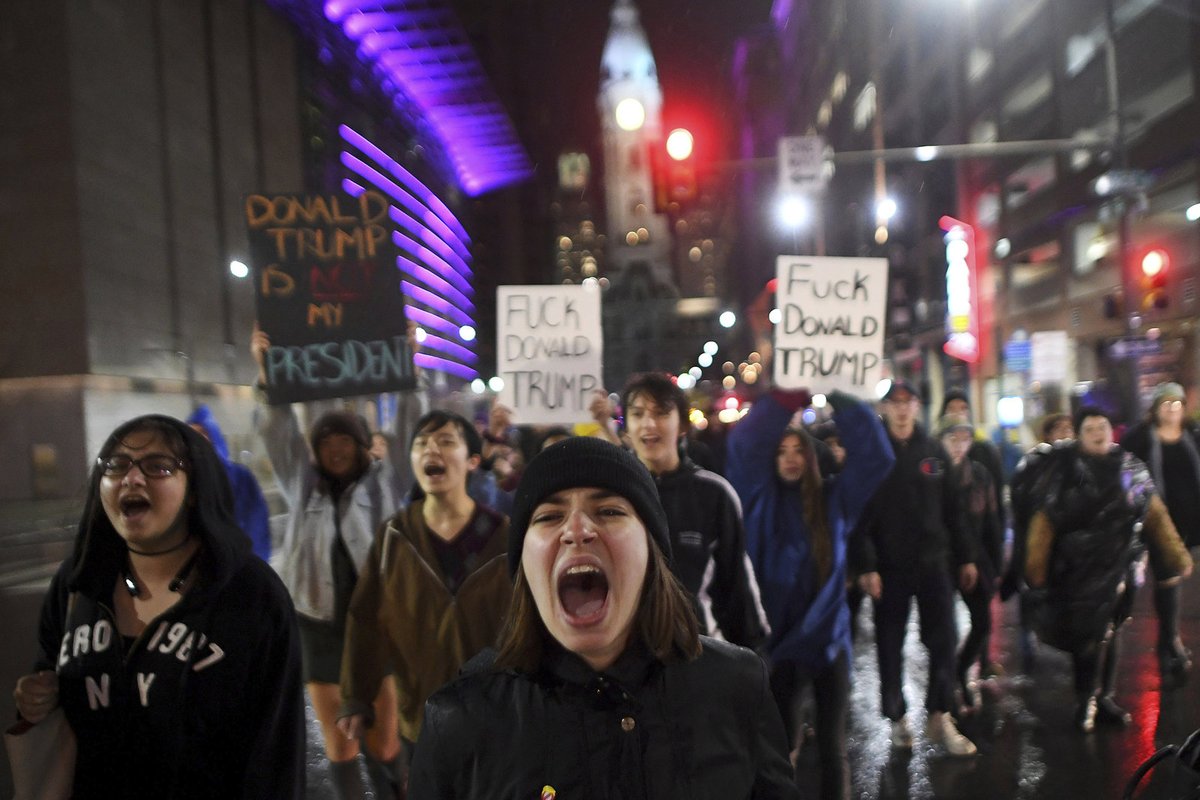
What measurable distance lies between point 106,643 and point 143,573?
8.3 inches

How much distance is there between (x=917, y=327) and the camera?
1465 inches

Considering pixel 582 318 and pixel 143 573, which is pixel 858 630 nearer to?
pixel 582 318

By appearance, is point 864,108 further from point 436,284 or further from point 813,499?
point 436,284

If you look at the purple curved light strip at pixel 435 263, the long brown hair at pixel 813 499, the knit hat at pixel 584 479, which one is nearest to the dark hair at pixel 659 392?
the long brown hair at pixel 813 499

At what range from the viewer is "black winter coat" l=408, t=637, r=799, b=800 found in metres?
1.74

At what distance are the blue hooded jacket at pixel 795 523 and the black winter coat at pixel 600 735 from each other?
8.56 ft

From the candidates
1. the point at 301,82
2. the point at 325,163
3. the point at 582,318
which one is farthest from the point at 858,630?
the point at 325,163

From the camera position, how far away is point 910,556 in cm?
588

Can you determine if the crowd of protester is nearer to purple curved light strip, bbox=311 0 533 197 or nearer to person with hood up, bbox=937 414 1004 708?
person with hood up, bbox=937 414 1004 708

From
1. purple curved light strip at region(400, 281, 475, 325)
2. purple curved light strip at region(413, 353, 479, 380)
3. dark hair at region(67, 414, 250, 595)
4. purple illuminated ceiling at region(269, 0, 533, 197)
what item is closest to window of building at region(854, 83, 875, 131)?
purple illuminated ceiling at region(269, 0, 533, 197)

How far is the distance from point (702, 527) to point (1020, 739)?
2961mm

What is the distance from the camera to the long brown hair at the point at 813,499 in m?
4.60

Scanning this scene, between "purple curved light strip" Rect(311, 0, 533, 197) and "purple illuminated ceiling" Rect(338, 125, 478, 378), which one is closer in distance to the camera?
"purple curved light strip" Rect(311, 0, 533, 197)

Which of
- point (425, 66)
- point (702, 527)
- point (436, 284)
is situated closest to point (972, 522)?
point (702, 527)
